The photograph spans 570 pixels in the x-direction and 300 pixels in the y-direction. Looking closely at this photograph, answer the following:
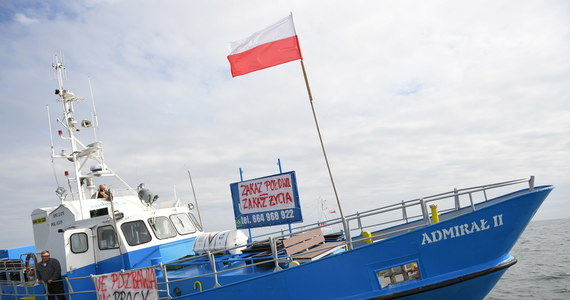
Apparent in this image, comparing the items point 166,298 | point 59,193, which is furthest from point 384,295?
point 59,193

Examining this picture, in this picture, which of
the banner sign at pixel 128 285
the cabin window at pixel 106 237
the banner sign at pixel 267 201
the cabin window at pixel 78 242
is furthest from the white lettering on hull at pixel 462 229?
the cabin window at pixel 78 242

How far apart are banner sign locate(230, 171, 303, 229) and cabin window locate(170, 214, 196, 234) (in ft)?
5.68

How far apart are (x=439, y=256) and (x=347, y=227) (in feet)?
4.83

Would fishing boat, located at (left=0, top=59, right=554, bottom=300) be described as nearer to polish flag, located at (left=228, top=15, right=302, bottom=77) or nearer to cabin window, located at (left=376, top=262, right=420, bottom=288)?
cabin window, located at (left=376, top=262, right=420, bottom=288)

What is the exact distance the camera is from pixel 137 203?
11.2m

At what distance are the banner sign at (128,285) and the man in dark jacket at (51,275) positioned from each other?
3.44ft

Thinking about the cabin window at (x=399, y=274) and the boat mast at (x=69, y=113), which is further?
the boat mast at (x=69, y=113)

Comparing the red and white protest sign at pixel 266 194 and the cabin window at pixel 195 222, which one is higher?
the red and white protest sign at pixel 266 194

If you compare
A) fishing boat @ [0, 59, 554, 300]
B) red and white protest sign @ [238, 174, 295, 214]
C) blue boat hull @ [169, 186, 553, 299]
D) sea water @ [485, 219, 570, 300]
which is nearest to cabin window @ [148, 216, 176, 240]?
fishing boat @ [0, 59, 554, 300]

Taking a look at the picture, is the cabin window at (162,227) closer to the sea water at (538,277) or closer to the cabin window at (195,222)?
the cabin window at (195,222)

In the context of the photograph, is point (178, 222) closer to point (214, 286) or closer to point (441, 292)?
point (214, 286)

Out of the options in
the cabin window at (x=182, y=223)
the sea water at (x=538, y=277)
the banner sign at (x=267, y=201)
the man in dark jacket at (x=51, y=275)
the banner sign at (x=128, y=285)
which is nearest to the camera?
the banner sign at (x=128, y=285)

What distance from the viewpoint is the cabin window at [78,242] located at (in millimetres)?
9312

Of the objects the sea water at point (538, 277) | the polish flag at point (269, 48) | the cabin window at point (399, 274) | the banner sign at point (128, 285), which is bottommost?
the sea water at point (538, 277)
